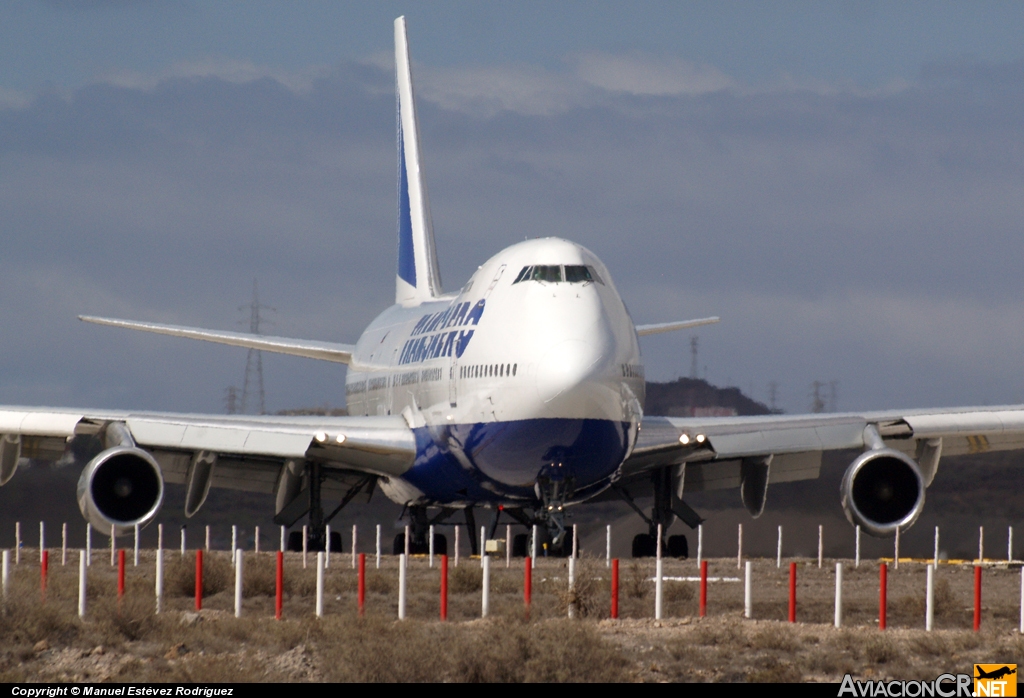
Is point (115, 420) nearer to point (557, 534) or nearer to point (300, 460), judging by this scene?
point (300, 460)

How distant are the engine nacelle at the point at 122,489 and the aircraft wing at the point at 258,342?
5.52 metres

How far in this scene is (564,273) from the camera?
73.7ft

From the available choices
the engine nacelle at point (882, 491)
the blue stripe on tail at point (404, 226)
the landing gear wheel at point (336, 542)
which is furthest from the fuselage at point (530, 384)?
the blue stripe on tail at point (404, 226)

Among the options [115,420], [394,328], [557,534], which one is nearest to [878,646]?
[557,534]

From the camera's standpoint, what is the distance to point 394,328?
31.6 metres

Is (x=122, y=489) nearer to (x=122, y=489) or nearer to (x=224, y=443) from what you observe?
(x=122, y=489)

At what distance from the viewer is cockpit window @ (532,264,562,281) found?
22.5m

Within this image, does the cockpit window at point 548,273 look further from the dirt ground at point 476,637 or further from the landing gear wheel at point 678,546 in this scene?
the landing gear wheel at point 678,546

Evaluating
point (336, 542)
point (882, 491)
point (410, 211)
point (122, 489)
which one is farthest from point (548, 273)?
point (410, 211)

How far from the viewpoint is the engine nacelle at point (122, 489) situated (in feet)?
73.4

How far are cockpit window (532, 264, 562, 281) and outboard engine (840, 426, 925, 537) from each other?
16.4 ft

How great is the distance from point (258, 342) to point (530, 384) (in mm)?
10355
